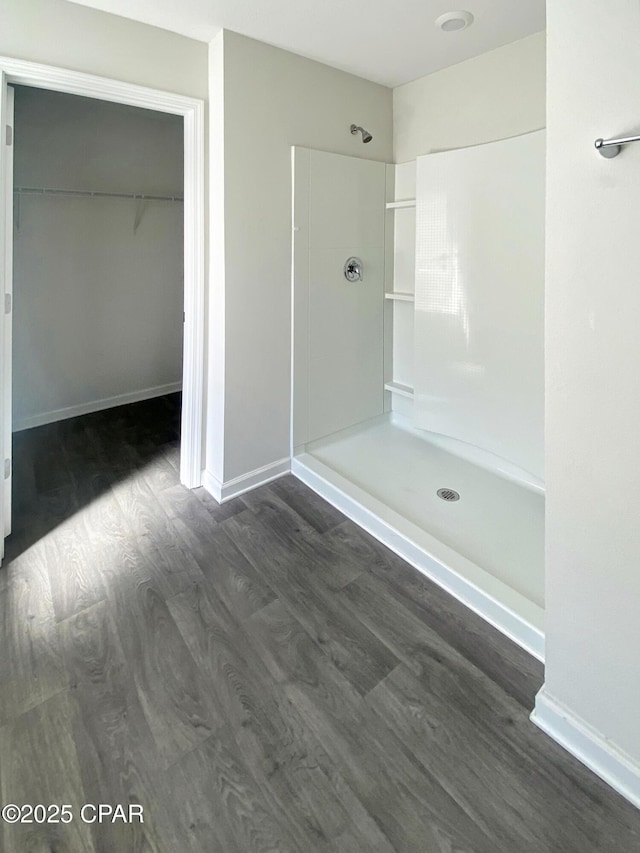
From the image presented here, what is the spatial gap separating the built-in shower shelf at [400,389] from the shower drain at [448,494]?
82 cm

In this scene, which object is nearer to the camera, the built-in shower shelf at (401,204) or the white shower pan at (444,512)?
the white shower pan at (444,512)

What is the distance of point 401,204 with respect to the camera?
3055mm

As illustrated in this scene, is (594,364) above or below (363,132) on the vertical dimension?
below

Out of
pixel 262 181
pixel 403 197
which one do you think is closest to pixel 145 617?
pixel 262 181

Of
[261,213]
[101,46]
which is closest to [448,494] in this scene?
[261,213]

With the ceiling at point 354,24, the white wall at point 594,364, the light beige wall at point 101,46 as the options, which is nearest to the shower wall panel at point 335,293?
the ceiling at point 354,24

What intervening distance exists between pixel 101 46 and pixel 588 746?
3.21 metres

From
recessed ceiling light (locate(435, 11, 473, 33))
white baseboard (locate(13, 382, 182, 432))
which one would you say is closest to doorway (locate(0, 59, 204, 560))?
recessed ceiling light (locate(435, 11, 473, 33))

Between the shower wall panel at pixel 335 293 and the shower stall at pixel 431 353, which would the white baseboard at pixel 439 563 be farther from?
the shower wall panel at pixel 335 293

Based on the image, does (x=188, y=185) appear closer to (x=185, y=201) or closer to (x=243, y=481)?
(x=185, y=201)

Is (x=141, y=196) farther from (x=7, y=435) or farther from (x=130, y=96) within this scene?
(x=7, y=435)

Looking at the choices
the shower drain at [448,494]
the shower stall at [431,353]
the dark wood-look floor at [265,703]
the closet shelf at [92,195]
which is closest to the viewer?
the dark wood-look floor at [265,703]

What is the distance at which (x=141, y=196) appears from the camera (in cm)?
379

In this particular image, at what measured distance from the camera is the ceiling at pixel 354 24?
6.58 ft
